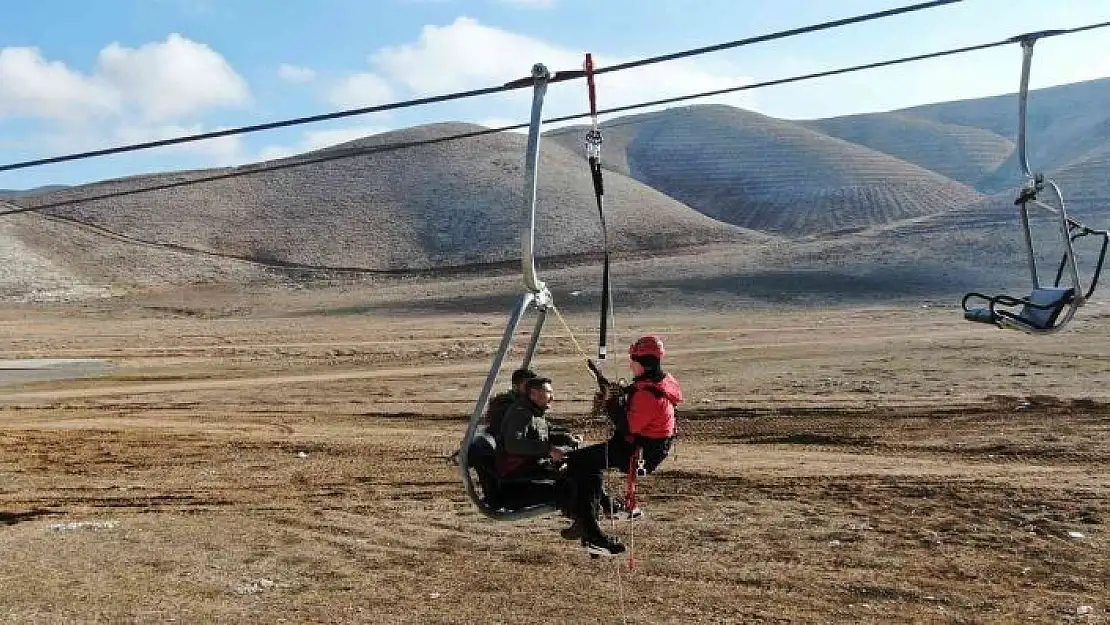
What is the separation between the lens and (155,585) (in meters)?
12.1

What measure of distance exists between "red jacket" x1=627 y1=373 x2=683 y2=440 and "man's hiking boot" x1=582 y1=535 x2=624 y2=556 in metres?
1.08

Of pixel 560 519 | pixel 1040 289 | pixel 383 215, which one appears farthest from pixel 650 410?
pixel 383 215

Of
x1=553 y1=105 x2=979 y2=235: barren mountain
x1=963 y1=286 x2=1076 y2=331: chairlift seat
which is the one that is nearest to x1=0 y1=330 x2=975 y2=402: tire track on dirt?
x1=963 y1=286 x2=1076 y2=331: chairlift seat

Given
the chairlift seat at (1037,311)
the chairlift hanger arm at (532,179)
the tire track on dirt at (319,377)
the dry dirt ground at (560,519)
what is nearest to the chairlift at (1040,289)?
the chairlift seat at (1037,311)

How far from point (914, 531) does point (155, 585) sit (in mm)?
9437

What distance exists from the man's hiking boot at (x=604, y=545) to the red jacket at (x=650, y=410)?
108cm

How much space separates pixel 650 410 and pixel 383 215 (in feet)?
332

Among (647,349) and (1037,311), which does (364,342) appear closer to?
(1037,311)

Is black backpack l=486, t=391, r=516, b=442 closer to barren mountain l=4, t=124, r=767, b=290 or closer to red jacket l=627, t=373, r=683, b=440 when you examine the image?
red jacket l=627, t=373, r=683, b=440

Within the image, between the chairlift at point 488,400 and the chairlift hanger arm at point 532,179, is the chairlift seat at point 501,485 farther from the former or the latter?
the chairlift hanger arm at point 532,179

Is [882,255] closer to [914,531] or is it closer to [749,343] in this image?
[749,343]

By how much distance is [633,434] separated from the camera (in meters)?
8.54

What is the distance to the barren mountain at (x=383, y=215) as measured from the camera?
313 ft

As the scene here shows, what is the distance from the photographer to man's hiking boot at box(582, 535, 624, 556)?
8.93 meters
